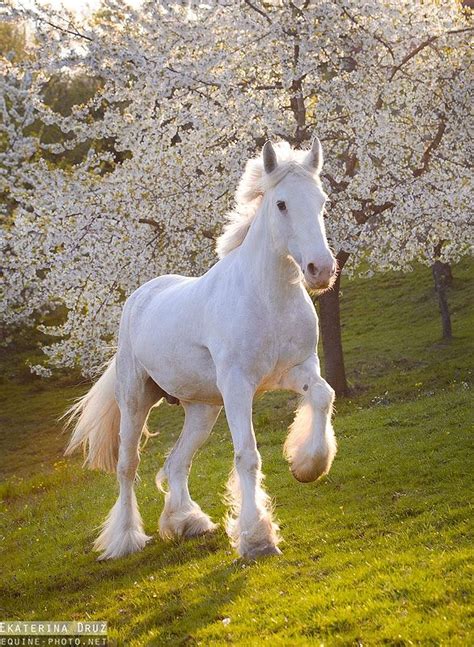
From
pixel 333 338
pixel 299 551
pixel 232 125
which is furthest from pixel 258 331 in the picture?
pixel 333 338

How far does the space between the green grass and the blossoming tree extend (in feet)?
14.0

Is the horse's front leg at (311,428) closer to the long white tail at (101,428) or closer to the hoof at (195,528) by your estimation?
the hoof at (195,528)

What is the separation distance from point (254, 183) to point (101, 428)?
13.4 feet

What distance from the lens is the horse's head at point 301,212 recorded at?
6146 mm

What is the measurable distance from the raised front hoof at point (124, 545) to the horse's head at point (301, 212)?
4.05 m

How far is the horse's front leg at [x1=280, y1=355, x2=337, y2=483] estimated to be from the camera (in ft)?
22.4

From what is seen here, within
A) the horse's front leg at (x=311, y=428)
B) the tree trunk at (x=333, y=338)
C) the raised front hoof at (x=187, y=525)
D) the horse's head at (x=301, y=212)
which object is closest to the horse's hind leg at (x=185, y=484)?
the raised front hoof at (x=187, y=525)

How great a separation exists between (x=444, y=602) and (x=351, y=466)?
251 inches

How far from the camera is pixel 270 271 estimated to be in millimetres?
7023

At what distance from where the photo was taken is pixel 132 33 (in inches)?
742

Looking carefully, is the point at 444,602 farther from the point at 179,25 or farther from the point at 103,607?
the point at 179,25

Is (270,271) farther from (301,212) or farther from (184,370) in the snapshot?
(184,370)

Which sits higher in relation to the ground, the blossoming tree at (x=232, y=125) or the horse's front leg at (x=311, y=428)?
the blossoming tree at (x=232, y=125)

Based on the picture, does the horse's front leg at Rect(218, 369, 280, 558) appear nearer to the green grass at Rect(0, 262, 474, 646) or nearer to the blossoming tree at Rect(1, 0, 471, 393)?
the green grass at Rect(0, 262, 474, 646)
